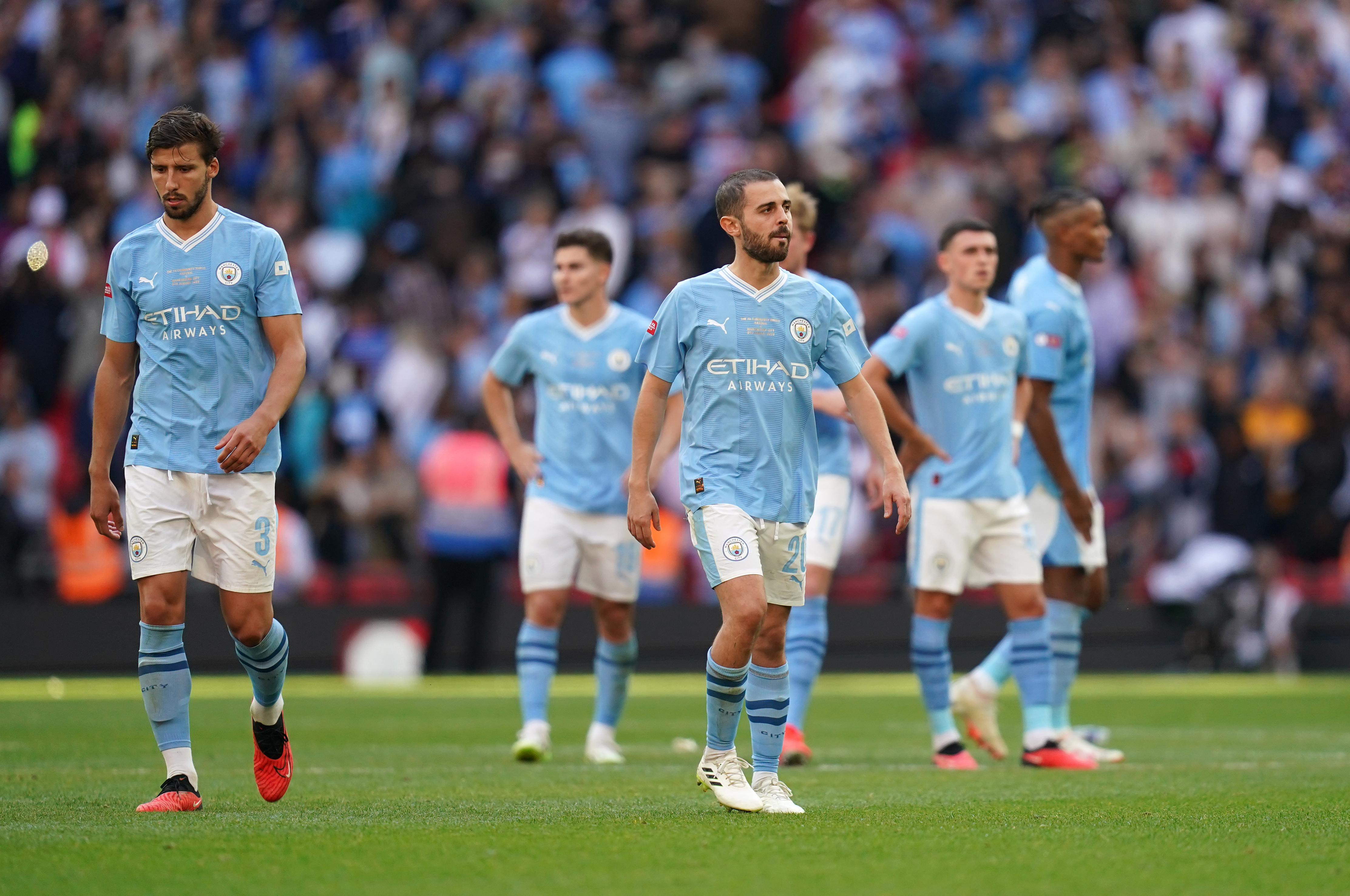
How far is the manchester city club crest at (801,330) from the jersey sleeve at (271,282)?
2.01 meters

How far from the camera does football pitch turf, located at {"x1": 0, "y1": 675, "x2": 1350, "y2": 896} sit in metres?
5.31

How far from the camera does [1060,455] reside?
987 cm

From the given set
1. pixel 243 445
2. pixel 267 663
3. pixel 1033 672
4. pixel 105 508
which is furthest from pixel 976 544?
pixel 105 508

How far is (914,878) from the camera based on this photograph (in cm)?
534

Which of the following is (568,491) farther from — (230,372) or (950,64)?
(950,64)

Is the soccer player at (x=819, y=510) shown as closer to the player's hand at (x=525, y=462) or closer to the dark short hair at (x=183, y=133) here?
the player's hand at (x=525, y=462)

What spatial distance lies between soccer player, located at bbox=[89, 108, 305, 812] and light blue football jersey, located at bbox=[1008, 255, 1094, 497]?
4528 millimetres

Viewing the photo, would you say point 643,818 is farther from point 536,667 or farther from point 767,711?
point 536,667

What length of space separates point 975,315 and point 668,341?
3287 mm

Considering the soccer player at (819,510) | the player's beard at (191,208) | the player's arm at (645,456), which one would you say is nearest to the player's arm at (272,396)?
the player's beard at (191,208)

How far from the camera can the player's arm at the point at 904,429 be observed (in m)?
9.48

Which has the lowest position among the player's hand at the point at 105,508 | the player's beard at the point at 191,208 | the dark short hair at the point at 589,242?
the player's hand at the point at 105,508

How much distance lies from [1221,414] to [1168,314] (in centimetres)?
159

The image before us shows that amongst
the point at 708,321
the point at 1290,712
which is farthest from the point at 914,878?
the point at 1290,712
